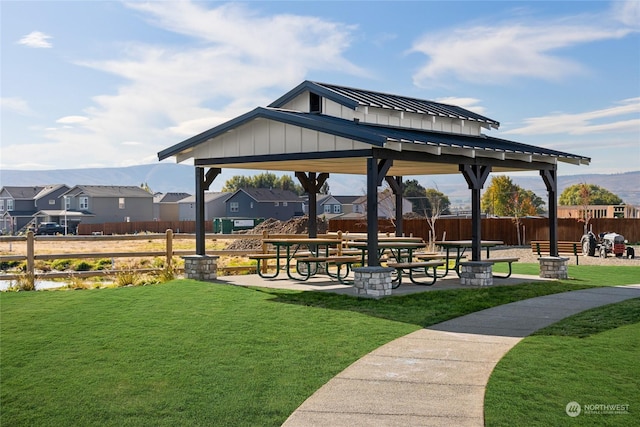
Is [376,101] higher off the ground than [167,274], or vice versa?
[376,101]

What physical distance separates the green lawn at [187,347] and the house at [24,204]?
7670 cm

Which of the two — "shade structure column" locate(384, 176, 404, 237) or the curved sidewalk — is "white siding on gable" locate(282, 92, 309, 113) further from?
the curved sidewalk

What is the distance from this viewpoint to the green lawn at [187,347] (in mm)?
7168

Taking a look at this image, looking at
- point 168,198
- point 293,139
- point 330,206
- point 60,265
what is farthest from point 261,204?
point 293,139

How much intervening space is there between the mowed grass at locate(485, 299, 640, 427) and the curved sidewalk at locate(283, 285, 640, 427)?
198 millimetres

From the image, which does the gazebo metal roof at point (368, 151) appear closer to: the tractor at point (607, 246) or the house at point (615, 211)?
the tractor at point (607, 246)

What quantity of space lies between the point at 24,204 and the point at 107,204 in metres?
15.0

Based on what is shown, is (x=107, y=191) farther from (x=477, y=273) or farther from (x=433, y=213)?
(x=477, y=273)

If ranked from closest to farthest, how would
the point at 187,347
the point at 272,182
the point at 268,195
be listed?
1. the point at 187,347
2. the point at 268,195
3. the point at 272,182

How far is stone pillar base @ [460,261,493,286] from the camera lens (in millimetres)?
15875

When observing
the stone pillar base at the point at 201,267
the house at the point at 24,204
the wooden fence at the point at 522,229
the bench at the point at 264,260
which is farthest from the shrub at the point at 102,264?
the house at the point at 24,204

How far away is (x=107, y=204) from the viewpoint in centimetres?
8012

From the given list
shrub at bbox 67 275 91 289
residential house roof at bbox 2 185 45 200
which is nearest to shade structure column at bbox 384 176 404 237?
shrub at bbox 67 275 91 289

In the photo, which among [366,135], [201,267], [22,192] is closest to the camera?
[366,135]
